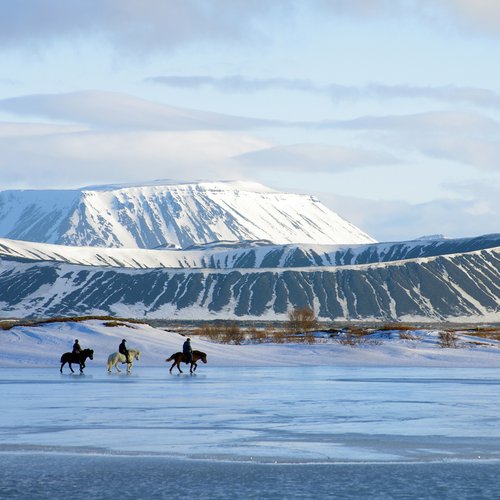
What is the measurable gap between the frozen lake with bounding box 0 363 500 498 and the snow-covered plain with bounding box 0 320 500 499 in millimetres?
31

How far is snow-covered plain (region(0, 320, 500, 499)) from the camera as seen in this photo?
613 inches

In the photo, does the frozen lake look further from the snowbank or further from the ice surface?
the snowbank

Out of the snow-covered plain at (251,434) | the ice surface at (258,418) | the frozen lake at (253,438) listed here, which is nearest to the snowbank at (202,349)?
the snow-covered plain at (251,434)

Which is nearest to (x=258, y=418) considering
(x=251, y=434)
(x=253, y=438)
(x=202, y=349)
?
(x=251, y=434)

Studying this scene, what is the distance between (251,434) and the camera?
71.6 ft

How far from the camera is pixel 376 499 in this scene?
1430cm

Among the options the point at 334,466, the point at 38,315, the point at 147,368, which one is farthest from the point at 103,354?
the point at 38,315

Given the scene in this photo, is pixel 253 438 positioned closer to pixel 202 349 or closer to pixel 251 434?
pixel 251 434

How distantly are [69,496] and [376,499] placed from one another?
4300 mm

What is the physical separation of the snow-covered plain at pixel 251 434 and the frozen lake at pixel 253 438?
3 cm

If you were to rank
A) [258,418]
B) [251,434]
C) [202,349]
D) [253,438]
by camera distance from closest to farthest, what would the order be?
[253,438] → [251,434] → [258,418] → [202,349]

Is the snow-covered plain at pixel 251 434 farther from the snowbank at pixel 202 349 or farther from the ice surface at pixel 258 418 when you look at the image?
the snowbank at pixel 202 349

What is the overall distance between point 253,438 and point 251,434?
706 millimetres

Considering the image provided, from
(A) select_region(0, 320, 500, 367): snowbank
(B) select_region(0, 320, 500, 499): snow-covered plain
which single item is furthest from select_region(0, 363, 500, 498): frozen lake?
(A) select_region(0, 320, 500, 367): snowbank
